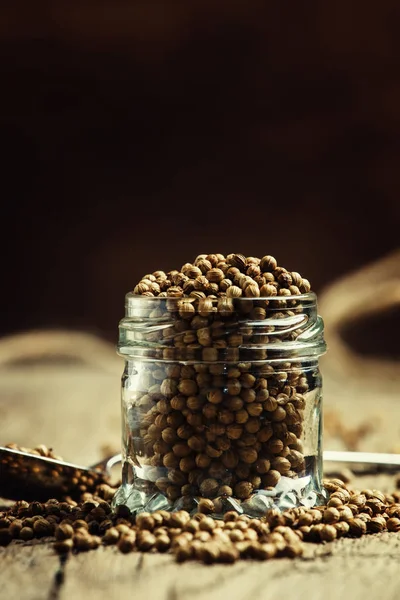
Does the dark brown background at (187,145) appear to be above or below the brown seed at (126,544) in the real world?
above

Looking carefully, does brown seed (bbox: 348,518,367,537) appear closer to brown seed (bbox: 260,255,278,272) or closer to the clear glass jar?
the clear glass jar

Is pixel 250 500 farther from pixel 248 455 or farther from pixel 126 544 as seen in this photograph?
pixel 126 544

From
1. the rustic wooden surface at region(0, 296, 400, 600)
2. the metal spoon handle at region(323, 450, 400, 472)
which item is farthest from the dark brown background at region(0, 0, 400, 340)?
the metal spoon handle at region(323, 450, 400, 472)

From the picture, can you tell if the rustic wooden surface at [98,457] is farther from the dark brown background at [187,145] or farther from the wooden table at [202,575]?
the dark brown background at [187,145]

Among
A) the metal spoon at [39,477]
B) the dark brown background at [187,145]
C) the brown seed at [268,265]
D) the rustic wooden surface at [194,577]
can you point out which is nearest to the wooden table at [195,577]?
the rustic wooden surface at [194,577]

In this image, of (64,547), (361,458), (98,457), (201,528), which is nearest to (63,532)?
(64,547)

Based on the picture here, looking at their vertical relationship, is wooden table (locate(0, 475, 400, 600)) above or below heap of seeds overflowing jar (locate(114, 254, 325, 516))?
below

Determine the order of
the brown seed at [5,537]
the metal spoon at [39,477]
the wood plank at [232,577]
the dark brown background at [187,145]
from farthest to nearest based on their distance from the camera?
the dark brown background at [187,145] < the metal spoon at [39,477] < the brown seed at [5,537] < the wood plank at [232,577]
